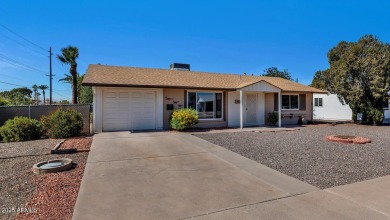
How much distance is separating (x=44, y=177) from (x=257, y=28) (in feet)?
58.4

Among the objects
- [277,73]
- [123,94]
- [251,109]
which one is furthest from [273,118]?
[277,73]

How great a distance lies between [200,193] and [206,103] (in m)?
10.7

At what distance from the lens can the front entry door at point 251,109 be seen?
16.2 m

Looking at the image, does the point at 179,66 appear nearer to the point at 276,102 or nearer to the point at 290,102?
the point at 276,102

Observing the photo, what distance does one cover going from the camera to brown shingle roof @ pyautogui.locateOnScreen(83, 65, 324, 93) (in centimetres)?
1234

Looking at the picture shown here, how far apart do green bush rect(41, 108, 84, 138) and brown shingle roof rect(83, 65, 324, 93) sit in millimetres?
1795

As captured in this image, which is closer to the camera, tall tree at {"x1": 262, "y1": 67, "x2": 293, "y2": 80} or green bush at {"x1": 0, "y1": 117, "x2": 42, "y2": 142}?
green bush at {"x1": 0, "y1": 117, "x2": 42, "y2": 142}

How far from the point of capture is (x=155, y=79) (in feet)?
46.2

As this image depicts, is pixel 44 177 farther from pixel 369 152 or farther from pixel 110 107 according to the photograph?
pixel 369 152

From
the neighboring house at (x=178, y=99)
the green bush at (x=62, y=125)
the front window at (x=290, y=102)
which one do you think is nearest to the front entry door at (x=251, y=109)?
the neighboring house at (x=178, y=99)

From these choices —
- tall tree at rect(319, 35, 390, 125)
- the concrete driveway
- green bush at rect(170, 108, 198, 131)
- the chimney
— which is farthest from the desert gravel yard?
the chimney

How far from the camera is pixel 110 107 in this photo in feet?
40.3

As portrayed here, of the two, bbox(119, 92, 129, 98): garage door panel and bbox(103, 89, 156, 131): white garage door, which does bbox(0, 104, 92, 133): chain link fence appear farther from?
bbox(119, 92, 129, 98): garage door panel

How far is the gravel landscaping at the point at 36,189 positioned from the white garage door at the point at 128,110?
5.57 meters
